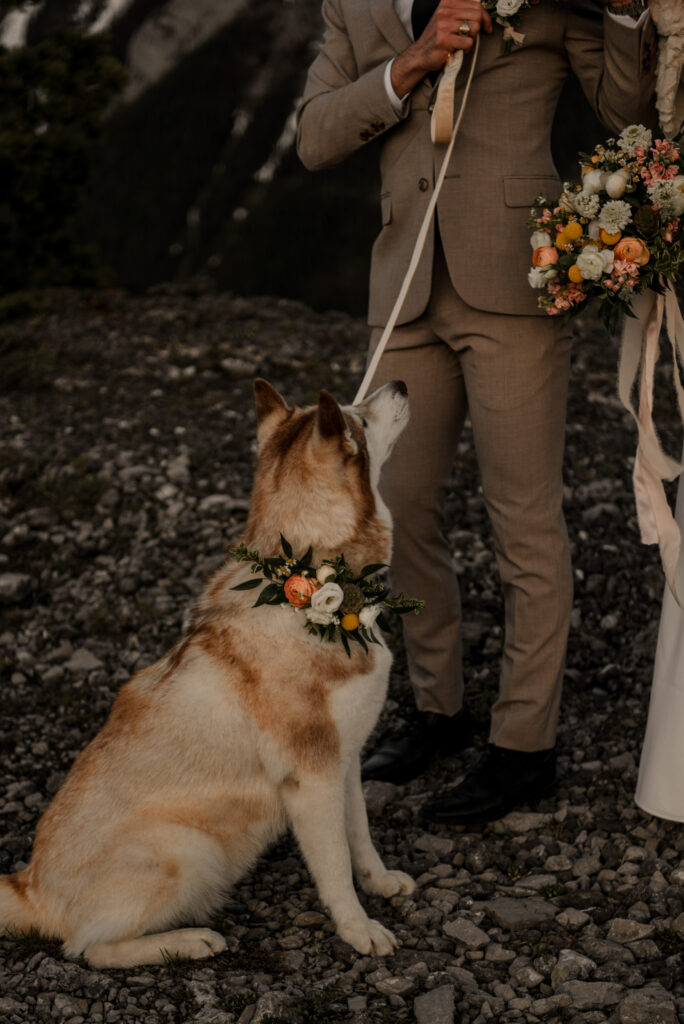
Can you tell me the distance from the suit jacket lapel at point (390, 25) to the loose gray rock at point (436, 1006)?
3199 mm

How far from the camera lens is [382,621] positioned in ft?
10.0

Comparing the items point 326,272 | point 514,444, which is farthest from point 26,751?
point 326,272

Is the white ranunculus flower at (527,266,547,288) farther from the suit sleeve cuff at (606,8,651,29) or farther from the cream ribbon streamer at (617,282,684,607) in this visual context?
the suit sleeve cuff at (606,8,651,29)

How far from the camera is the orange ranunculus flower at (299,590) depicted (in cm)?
294

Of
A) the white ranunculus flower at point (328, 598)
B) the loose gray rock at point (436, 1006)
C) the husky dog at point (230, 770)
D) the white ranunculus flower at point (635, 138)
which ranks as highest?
the white ranunculus flower at point (635, 138)

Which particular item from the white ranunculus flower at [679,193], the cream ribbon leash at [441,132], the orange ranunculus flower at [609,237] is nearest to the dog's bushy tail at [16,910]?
the cream ribbon leash at [441,132]

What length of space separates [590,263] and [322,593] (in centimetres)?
133

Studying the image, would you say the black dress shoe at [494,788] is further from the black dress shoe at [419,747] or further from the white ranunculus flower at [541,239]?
the white ranunculus flower at [541,239]

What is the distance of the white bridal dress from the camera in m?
3.38

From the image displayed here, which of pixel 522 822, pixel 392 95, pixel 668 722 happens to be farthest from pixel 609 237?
pixel 522 822

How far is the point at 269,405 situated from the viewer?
3416 millimetres

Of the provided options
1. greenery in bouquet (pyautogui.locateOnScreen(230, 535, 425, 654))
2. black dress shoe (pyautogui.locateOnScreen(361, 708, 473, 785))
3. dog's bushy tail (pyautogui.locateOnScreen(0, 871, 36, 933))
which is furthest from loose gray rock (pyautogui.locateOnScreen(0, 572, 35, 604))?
greenery in bouquet (pyautogui.locateOnScreen(230, 535, 425, 654))

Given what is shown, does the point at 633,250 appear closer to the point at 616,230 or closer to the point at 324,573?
the point at 616,230

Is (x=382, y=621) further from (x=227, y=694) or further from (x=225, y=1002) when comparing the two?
(x=225, y=1002)
